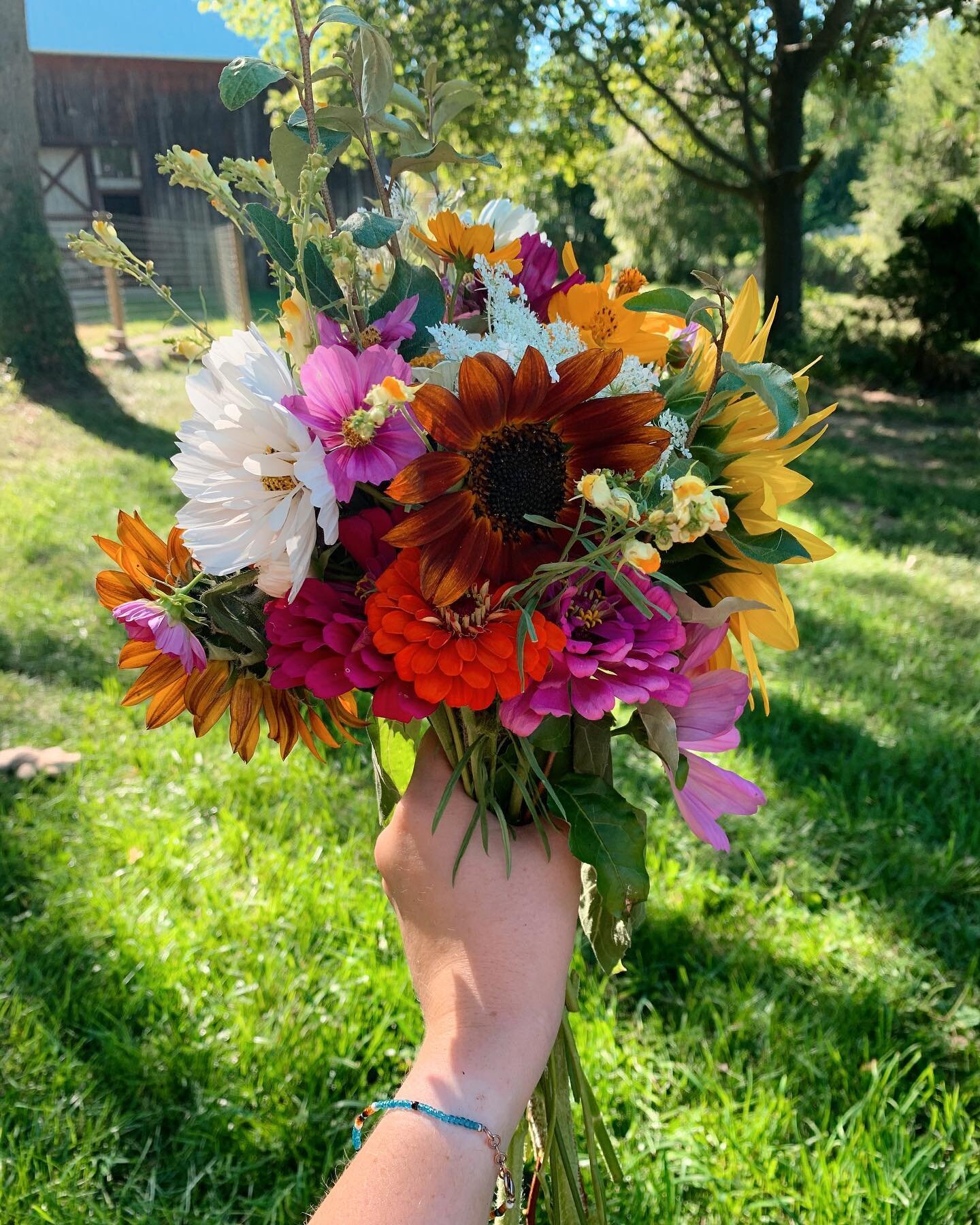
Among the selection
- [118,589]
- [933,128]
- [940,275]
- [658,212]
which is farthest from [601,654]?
[933,128]

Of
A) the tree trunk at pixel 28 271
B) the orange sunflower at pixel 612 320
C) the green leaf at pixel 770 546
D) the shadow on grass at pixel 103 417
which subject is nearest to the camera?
the green leaf at pixel 770 546

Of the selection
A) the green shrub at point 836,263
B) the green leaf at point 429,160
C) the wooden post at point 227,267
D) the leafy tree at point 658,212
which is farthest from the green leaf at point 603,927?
the green shrub at point 836,263

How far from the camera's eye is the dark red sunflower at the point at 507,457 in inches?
25.6

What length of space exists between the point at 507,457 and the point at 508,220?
395mm

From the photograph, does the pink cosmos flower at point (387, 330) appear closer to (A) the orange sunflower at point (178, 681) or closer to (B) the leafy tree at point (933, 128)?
(A) the orange sunflower at point (178, 681)

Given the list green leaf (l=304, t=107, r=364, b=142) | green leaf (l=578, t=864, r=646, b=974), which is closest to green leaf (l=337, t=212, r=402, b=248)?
green leaf (l=304, t=107, r=364, b=142)

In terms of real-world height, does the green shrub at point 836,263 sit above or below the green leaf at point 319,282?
above

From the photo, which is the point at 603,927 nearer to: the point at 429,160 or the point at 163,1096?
the point at 429,160

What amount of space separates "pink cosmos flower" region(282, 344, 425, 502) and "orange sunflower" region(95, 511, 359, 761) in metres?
0.20

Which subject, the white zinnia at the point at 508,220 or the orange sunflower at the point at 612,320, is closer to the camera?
the orange sunflower at the point at 612,320

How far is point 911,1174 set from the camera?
143 centimetres

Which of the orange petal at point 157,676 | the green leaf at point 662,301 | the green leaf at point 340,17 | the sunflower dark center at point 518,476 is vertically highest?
the green leaf at point 340,17

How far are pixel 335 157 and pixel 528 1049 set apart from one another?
0.81m

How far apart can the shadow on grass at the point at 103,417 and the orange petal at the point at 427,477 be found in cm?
517
